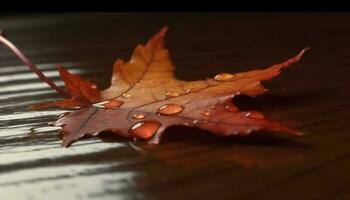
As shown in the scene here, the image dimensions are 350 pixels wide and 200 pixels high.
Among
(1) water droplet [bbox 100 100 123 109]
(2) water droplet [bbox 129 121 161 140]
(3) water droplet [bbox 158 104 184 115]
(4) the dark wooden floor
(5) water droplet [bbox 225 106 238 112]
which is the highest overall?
(5) water droplet [bbox 225 106 238 112]

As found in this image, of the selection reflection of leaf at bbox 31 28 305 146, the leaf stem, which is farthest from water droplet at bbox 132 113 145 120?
the leaf stem

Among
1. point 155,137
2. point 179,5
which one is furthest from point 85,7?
point 155,137

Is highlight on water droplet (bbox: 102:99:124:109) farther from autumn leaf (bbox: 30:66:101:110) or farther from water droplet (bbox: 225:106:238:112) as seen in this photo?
water droplet (bbox: 225:106:238:112)

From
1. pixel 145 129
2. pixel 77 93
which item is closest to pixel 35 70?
pixel 77 93

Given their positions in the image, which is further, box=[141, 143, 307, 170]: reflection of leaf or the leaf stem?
the leaf stem

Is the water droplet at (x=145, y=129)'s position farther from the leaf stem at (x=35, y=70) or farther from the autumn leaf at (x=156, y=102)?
the leaf stem at (x=35, y=70)

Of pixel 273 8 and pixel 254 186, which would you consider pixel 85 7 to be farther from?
pixel 254 186

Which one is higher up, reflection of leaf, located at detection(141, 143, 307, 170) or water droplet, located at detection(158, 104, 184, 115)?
water droplet, located at detection(158, 104, 184, 115)
